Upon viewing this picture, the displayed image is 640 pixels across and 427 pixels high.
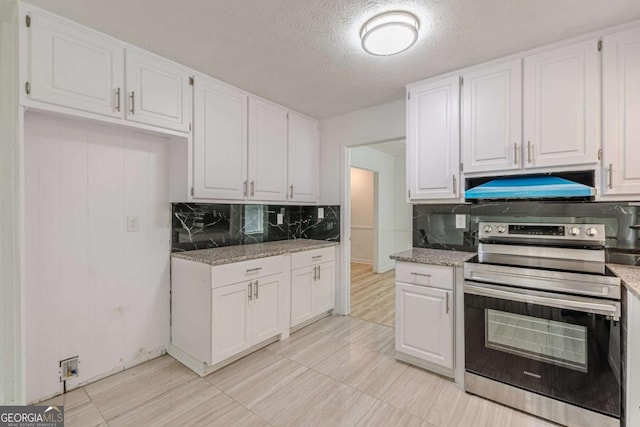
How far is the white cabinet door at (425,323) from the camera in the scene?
6.97ft

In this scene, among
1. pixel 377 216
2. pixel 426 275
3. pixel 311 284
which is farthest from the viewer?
pixel 377 216

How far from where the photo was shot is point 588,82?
188 cm

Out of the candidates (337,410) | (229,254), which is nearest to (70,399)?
(229,254)

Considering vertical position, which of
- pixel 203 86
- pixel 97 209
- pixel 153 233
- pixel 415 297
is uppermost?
pixel 203 86

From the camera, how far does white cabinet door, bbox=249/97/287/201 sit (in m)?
2.85

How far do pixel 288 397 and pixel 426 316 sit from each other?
1158 millimetres

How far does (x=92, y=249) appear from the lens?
2.11 m

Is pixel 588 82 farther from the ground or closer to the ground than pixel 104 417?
farther from the ground

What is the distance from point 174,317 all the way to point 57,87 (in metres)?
1.84

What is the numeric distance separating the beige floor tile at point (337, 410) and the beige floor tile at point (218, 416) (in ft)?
0.57

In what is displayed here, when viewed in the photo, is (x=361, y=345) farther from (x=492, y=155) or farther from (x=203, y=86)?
(x=203, y=86)

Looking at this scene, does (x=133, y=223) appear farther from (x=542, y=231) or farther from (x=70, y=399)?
→ (x=542, y=231)

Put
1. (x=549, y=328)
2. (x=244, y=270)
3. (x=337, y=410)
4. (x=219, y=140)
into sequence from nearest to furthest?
(x=549, y=328)
(x=337, y=410)
(x=244, y=270)
(x=219, y=140)

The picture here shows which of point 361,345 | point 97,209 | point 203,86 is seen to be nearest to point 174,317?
point 97,209
